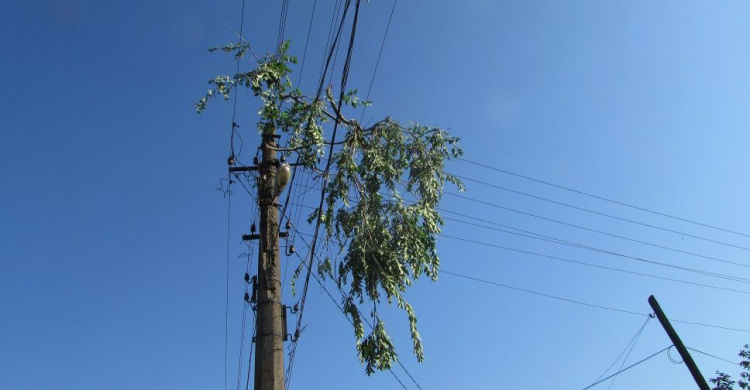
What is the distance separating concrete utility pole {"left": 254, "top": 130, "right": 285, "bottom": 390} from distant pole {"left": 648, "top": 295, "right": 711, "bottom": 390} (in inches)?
344

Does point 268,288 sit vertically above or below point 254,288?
below

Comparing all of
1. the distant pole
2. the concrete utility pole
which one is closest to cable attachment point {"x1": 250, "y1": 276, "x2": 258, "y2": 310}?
the concrete utility pole

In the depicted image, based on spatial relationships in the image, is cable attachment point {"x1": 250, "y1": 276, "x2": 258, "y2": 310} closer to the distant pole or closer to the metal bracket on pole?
the metal bracket on pole

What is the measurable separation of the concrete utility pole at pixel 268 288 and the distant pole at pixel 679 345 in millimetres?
8746

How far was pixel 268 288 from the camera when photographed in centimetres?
731

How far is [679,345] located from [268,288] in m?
9.20

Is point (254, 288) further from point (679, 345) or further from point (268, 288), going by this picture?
point (679, 345)

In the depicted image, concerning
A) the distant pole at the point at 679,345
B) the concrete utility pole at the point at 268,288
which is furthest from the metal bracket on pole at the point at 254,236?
the distant pole at the point at 679,345

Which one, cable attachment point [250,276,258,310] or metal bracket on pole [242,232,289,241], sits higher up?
metal bracket on pole [242,232,289,241]

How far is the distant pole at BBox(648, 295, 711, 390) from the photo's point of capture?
11781mm

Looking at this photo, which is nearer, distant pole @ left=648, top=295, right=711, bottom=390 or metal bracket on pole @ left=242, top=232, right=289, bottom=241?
metal bracket on pole @ left=242, top=232, right=289, bottom=241

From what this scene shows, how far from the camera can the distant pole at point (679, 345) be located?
38.7 ft

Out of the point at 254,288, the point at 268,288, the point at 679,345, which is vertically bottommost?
the point at 268,288

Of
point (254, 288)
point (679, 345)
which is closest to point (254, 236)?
point (254, 288)
